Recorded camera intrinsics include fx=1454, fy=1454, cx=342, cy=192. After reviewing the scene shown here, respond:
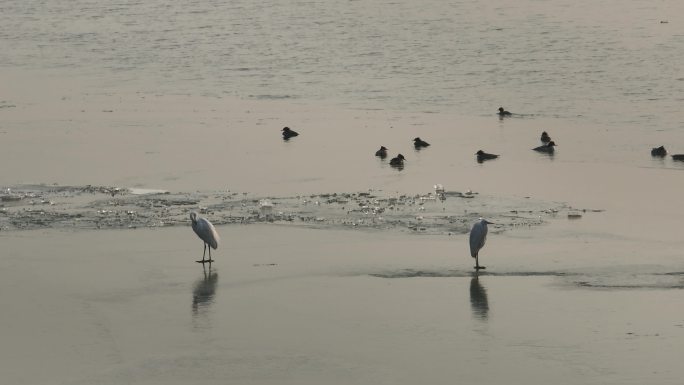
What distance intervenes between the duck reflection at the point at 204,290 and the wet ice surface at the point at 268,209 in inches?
106

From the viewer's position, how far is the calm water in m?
33.4

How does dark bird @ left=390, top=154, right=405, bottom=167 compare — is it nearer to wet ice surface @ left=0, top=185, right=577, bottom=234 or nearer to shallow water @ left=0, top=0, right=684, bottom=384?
shallow water @ left=0, top=0, right=684, bottom=384

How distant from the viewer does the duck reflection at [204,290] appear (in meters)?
14.2

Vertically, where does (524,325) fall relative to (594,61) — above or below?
below

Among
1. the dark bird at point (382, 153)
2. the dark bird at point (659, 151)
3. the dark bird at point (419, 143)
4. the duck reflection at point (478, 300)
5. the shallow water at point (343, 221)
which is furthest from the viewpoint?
the dark bird at point (419, 143)

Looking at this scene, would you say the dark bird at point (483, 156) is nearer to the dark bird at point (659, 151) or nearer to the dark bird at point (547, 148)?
the dark bird at point (547, 148)

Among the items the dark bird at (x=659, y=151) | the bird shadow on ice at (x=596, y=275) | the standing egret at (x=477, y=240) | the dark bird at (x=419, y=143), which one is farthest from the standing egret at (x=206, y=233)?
the dark bird at (x=659, y=151)

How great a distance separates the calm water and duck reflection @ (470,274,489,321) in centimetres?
1417

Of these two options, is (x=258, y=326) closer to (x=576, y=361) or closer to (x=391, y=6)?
(x=576, y=361)

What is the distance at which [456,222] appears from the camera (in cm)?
1798

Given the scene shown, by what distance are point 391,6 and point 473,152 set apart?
37247 mm

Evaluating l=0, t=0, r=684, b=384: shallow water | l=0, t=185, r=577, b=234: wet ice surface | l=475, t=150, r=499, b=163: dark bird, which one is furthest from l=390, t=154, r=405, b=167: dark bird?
l=0, t=185, r=577, b=234: wet ice surface

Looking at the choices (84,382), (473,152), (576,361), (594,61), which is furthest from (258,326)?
(594,61)

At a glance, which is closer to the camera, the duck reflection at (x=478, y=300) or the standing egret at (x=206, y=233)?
the duck reflection at (x=478, y=300)
